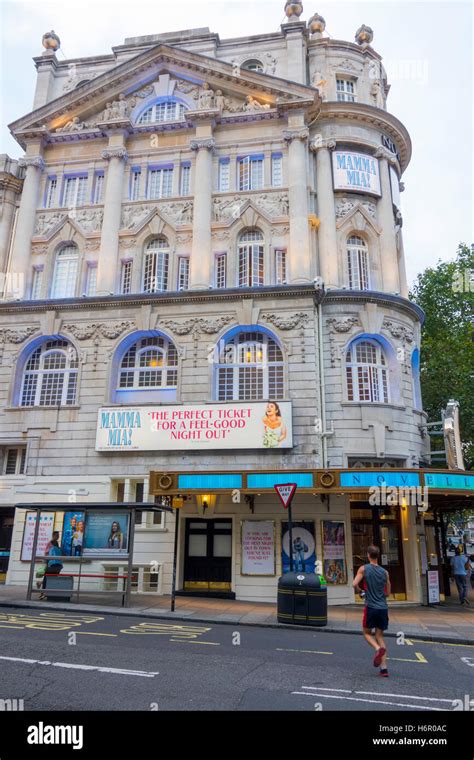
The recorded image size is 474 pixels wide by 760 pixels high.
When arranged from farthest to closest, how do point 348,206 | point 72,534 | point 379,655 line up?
point 348,206 → point 72,534 → point 379,655

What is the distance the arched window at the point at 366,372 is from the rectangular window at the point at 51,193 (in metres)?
16.4

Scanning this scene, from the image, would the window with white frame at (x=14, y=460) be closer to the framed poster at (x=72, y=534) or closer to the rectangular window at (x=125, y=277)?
the framed poster at (x=72, y=534)

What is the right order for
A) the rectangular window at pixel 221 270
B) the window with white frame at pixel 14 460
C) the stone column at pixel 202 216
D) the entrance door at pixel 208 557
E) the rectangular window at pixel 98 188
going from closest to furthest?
the entrance door at pixel 208 557 < the window with white frame at pixel 14 460 < the stone column at pixel 202 216 < the rectangular window at pixel 221 270 < the rectangular window at pixel 98 188

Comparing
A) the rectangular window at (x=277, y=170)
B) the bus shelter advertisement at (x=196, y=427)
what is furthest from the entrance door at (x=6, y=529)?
the rectangular window at (x=277, y=170)

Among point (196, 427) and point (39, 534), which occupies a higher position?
point (196, 427)

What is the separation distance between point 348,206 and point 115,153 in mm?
11597

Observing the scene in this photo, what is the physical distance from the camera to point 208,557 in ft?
67.9

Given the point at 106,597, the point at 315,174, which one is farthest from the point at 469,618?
the point at 315,174

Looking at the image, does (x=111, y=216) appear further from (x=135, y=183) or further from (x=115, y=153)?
(x=115, y=153)

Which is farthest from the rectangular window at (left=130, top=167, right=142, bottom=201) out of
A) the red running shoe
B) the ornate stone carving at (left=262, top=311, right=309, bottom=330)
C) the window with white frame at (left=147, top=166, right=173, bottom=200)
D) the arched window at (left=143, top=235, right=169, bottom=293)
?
the red running shoe

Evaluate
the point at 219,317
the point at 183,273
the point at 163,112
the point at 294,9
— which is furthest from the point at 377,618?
the point at 294,9

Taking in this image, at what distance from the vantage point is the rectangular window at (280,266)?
24.2 meters
